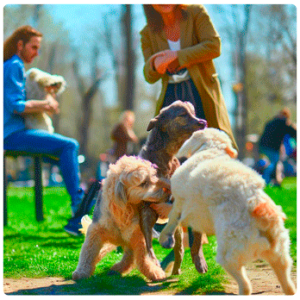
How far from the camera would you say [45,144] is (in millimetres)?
6375

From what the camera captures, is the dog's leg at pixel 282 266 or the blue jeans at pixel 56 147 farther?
the blue jeans at pixel 56 147

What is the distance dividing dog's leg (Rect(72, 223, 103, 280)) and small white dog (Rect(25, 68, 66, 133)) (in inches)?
109

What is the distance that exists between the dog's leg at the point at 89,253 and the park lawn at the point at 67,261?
88mm

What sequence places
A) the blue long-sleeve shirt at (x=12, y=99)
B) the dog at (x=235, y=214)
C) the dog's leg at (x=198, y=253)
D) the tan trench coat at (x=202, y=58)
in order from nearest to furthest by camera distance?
the dog at (x=235, y=214)
the dog's leg at (x=198, y=253)
the tan trench coat at (x=202, y=58)
the blue long-sleeve shirt at (x=12, y=99)

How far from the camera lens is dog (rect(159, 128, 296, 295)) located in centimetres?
299

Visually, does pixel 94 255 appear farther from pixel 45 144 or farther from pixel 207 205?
pixel 45 144

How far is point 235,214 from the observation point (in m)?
3.02

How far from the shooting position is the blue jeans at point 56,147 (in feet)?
20.9

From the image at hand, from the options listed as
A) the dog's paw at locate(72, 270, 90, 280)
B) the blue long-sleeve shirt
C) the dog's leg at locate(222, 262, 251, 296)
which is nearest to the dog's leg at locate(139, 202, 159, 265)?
the dog's paw at locate(72, 270, 90, 280)

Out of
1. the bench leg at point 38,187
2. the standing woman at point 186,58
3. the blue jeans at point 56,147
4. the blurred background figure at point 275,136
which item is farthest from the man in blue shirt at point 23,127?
the blurred background figure at point 275,136

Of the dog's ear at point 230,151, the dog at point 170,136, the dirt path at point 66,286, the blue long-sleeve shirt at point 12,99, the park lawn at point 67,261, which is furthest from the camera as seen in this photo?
the blue long-sleeve shirt at point 12,99

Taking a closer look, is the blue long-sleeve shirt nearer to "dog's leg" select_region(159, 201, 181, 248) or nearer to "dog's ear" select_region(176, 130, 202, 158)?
"dog's ear" select_region(176, 130, 202, 158)

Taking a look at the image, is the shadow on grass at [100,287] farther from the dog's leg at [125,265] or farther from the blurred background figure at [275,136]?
the blurred background figure at [275,136]

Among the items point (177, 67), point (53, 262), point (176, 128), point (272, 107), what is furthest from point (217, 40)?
point (272, 107)
